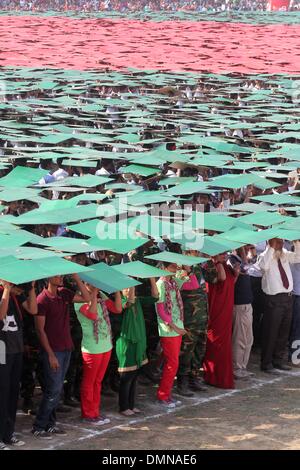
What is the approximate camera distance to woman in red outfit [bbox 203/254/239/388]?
10773 mm

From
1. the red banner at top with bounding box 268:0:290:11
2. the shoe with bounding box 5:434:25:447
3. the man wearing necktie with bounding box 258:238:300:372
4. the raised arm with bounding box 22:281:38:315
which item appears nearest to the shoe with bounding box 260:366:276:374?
the man wearing necktie with bounding box 258:238:300:372

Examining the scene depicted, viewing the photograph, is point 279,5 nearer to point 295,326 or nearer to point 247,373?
point 295,326

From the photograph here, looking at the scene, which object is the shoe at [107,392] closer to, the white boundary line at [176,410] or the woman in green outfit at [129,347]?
the woman in green outfit at [129,347]

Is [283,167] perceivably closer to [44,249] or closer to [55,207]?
[55,207]

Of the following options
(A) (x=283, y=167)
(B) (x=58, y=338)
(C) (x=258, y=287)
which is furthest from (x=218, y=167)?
(B) (x=58, y=338)

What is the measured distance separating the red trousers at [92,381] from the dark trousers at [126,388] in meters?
0.25

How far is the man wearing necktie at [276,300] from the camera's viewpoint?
37.0 ft

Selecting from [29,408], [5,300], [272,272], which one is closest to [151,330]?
[272,272]

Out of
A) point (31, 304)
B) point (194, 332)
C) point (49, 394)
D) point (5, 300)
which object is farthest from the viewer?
point (194, 332)

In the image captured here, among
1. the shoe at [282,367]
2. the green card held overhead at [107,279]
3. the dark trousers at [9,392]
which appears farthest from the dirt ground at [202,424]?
the green card held overhead at [107,279]

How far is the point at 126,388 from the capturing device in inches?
388

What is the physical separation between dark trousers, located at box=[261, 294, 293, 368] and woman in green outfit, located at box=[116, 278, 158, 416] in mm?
2029

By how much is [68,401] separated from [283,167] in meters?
6.80

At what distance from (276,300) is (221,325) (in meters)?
0.88
